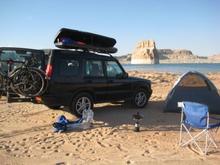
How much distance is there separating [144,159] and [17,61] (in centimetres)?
456

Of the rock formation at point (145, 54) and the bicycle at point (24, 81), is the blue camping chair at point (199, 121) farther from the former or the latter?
the rock formation at point (145, 54)

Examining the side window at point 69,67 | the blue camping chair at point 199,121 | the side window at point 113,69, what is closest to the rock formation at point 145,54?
the side window at point 113,69

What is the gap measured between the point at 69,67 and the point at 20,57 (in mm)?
1337

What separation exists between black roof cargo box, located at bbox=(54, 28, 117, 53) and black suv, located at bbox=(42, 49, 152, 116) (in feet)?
0.63

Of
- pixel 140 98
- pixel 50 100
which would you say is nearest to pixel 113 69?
pixel 140 98

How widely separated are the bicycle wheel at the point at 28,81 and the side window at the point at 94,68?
1577mm

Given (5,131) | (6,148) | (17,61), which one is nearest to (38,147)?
(6,148)

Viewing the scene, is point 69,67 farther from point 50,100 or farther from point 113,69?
point 113,69

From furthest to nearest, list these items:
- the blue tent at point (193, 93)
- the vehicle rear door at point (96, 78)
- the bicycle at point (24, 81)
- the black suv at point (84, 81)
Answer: the blue tent at point (193, 93) → the vehicle rear door at point (96, 78) → the black suv at point (84, 81) → the bicycle at point (24, 81)

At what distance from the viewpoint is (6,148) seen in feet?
22.6

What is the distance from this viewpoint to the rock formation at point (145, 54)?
150625 mm

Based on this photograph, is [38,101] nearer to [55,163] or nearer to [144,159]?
[55,163]

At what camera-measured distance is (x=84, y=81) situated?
32.1ft

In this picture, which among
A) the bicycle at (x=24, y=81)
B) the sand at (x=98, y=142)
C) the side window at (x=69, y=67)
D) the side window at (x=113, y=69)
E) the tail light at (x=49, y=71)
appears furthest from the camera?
the side window at (x=113, y=69)
